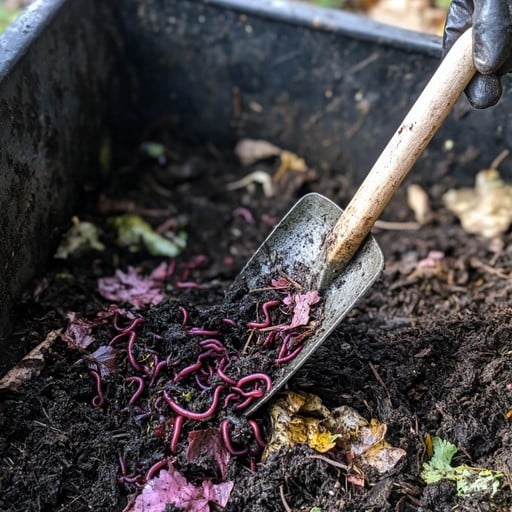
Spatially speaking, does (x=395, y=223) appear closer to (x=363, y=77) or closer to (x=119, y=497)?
Answer: (x=363, y=77)

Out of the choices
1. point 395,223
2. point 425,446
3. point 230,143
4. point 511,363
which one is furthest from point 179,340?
point 230,143

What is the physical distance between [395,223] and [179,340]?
2126 millimetres

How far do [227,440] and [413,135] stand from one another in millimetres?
→ 1487

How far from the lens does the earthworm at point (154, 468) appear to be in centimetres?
296

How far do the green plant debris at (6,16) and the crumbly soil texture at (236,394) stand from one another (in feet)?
7.83

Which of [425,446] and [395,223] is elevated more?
[425,446]

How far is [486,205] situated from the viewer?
4.68 m

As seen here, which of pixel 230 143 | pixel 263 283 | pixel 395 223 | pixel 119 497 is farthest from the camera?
pixel 230 143

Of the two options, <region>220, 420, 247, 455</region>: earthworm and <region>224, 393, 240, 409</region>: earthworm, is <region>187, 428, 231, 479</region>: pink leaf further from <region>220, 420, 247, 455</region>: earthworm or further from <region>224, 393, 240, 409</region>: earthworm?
<region>224, 393, 240, 409</region>: earthworm

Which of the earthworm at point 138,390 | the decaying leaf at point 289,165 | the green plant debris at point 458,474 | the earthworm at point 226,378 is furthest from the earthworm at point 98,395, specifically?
the decaying leaf at point 289,165

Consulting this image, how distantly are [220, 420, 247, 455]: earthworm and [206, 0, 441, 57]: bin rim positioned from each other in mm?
2605

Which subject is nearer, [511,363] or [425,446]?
[425,446]

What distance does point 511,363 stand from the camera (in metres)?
3.35

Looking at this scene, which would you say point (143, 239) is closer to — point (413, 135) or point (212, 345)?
point (212, 345)
